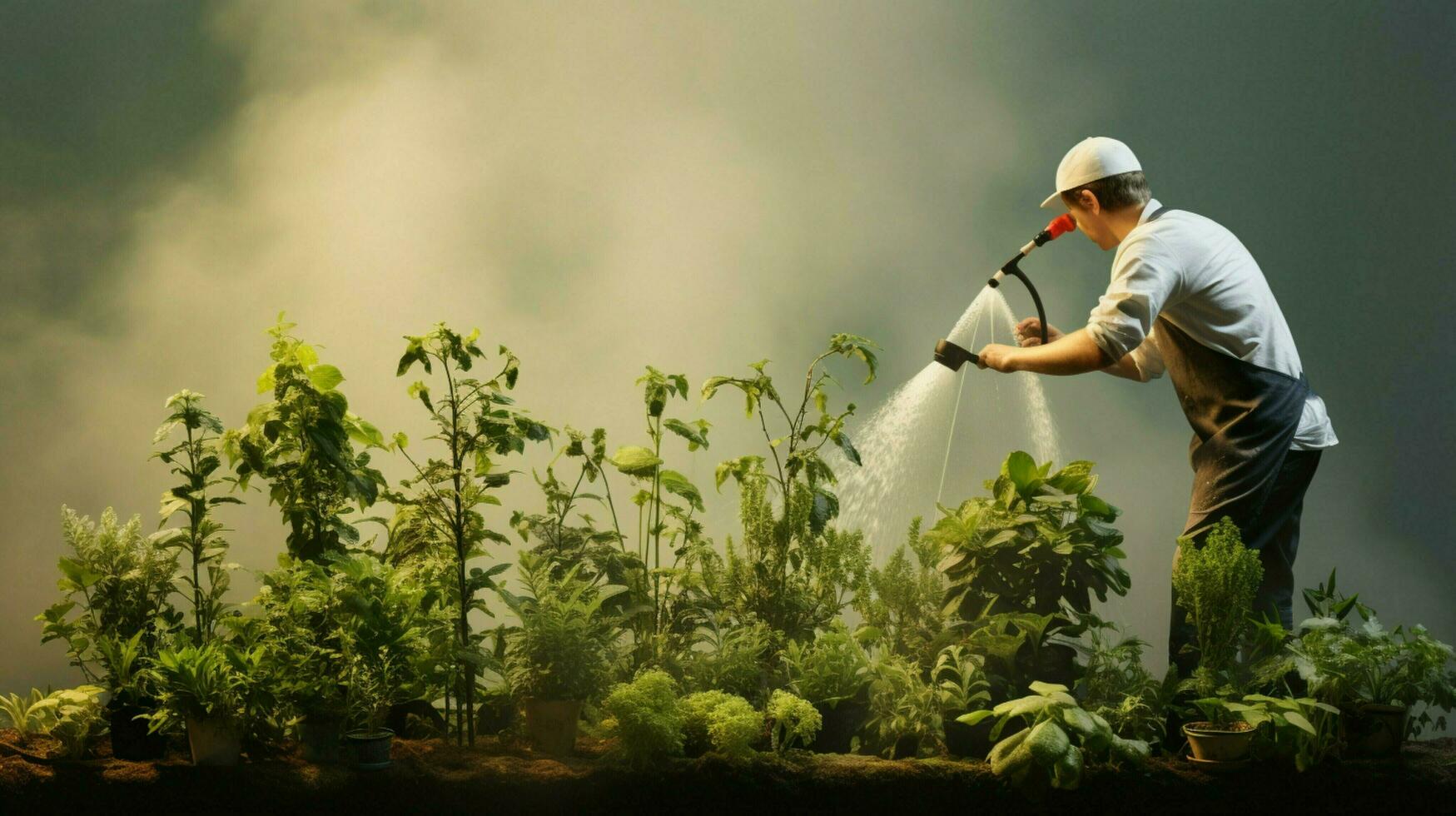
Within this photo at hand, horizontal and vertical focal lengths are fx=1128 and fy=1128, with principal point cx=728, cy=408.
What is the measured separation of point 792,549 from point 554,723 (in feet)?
2.67

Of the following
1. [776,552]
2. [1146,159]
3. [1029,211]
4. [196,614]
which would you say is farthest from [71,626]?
[1146,159]

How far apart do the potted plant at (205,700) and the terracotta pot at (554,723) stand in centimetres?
62

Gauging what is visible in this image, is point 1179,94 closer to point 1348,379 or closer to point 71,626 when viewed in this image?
point 1348,379

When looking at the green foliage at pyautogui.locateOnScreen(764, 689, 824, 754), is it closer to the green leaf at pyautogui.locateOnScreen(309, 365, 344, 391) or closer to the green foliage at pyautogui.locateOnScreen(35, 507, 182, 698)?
the green leaf at pyautogui.locateOnScreen(309, 365, 344, 391)

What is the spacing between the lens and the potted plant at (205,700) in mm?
2338

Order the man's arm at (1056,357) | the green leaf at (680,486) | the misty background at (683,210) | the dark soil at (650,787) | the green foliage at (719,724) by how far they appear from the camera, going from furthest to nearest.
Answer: the misty background at (683,210), the green leaf at (680,486), the man's arm at (1056,357), the green foliage at (719,724), the dark soil at (650,787)

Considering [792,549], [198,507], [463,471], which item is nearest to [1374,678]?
[792,549]

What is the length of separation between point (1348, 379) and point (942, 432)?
1766mm

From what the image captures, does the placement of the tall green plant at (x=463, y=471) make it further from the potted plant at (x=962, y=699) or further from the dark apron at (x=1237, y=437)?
the dark apron at (x=1237, y=437)

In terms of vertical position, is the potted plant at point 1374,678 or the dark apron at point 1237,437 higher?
the dark apron at point 1237,437

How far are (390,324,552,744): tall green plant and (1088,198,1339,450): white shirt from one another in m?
1.40

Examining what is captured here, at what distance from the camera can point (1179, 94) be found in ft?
14.3

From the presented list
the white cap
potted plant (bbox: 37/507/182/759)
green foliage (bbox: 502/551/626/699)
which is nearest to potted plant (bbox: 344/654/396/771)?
green foliage (bbox: 502/551/626/699)

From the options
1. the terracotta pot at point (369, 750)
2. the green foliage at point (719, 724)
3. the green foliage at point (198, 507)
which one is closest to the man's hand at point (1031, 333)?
the green foliage at point (719, 724)
